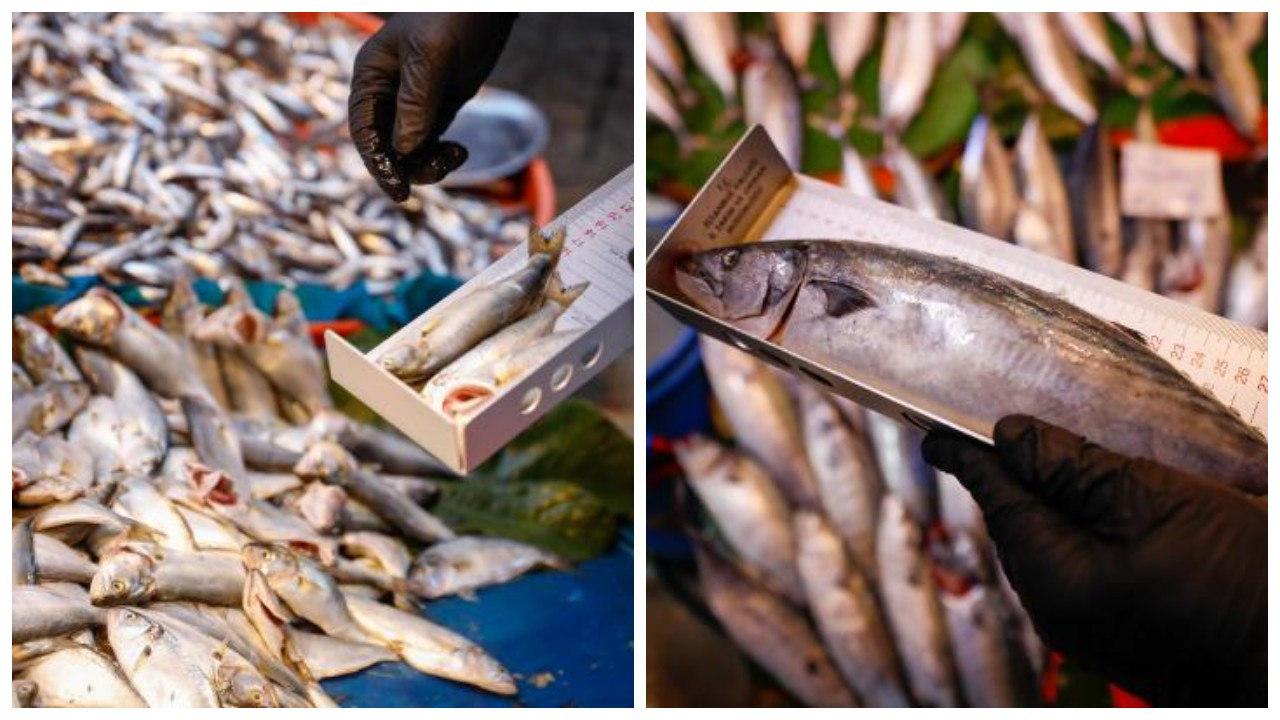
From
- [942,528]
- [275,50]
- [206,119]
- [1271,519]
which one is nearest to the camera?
[1271,519]

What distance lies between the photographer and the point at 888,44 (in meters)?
2.71

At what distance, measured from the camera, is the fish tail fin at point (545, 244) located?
1.79m

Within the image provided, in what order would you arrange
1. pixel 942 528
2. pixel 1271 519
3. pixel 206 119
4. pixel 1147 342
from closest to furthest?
1. pixel 1271 519
2. pixel 1147 342
3. pixel 942 528
4. pixel 206 119

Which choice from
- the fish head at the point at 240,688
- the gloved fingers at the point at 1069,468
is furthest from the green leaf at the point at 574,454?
the gloved fingers at the point at 1069,468

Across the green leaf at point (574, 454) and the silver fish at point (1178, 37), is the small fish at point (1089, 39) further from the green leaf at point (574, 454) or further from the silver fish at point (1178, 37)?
the green leaf at point (574, 454)

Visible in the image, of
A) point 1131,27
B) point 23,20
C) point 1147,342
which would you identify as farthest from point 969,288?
point 23,20

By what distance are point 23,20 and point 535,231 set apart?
171cm

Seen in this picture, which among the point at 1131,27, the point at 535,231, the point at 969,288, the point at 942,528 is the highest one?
the point at 1131,27

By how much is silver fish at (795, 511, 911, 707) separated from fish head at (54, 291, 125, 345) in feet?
4.70

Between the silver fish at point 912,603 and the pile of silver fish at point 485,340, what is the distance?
3.07ft

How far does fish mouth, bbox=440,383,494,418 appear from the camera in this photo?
1559 millimetres

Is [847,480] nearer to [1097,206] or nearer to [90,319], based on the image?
[1097,206]

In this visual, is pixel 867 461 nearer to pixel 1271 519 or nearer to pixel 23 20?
pixel 1271 519

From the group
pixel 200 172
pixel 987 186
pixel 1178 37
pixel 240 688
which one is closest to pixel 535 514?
pixel 240 688
